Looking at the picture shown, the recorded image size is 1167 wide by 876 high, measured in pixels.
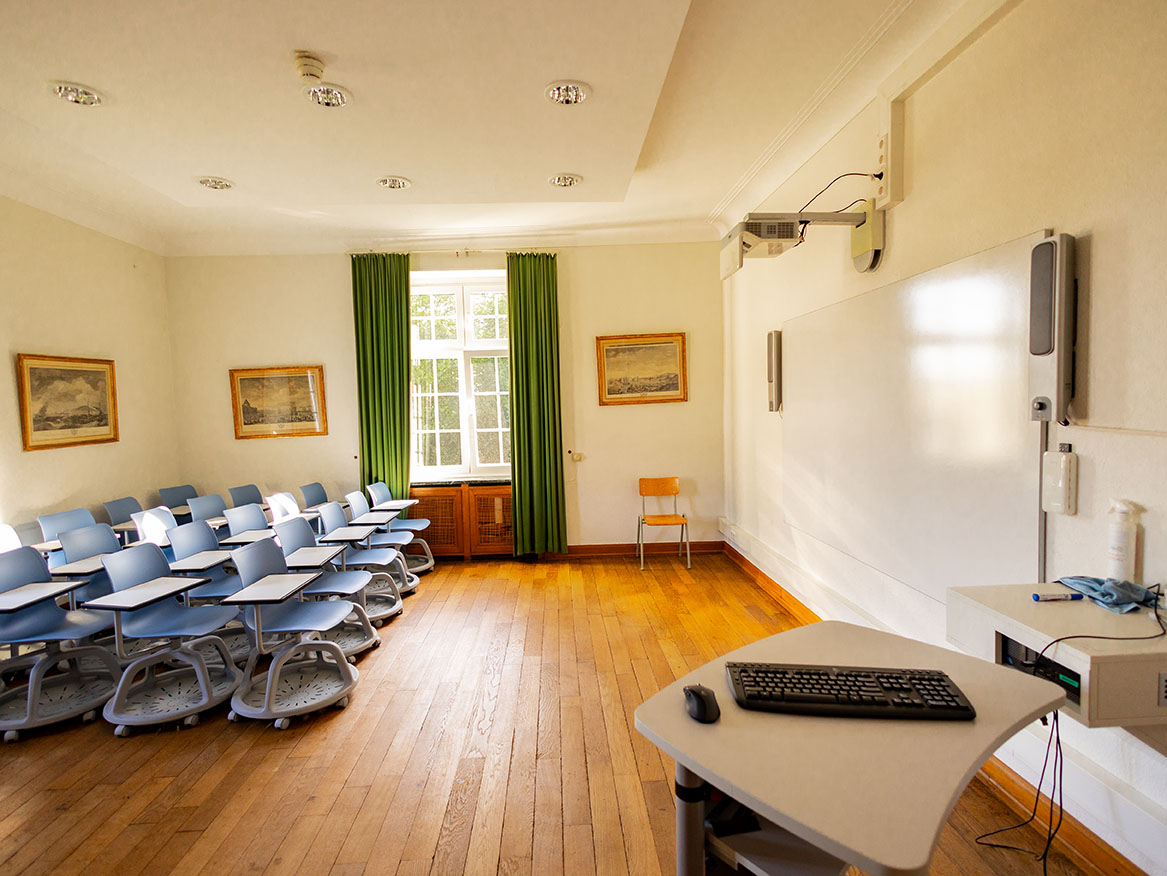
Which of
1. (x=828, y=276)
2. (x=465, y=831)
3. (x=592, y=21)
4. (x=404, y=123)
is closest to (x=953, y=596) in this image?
(x=465, y=831)

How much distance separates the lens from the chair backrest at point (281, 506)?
439 cm

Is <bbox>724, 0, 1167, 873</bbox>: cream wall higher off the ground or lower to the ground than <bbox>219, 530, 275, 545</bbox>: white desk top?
higher

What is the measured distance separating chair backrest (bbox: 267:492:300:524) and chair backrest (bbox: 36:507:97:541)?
1.19m

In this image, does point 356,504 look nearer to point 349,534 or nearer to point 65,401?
point 349,534

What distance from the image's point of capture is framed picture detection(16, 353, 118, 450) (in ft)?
13.2

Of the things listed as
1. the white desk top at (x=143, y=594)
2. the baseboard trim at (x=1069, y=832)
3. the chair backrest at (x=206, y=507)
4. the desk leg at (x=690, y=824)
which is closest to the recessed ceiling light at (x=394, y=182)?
the white desk top at (x=143, y=594)

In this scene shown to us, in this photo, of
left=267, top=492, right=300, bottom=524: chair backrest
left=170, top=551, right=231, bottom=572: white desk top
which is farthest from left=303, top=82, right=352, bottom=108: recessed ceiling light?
left=267, top=492, right=300, bottom=524: chair backrest

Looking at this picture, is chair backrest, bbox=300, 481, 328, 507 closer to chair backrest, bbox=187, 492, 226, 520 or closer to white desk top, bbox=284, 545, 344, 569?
chair backrest, bbox=187, 492, 226, 520

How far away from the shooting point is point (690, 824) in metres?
1.31

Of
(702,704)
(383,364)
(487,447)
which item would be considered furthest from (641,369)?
(702,704)

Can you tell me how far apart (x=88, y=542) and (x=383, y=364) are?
2629 millimetres

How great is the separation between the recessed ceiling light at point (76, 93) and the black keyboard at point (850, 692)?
345cm

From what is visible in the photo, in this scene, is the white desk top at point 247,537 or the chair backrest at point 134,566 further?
the white desk top at point 247,537

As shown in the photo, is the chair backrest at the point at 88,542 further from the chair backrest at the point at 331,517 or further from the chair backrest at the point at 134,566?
the chair backrest at the point at 331,517
